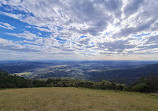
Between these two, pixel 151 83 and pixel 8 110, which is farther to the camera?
pixel 151 83

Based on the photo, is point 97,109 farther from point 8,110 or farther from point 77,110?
point 8,110

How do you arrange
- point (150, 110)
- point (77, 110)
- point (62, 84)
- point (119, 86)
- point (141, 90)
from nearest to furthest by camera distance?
1. point (77, 110)
2. point (150, 110)
3. point (141, 90)
4. point (119, 86)
5. point (62, 84)

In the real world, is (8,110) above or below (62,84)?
above

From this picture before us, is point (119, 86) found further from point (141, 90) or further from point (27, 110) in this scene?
point (27, 110)

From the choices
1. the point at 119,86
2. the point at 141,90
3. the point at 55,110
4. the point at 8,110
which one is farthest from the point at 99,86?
the point at 8,110

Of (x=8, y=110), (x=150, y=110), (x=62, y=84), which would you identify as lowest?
(x=62, y=84)

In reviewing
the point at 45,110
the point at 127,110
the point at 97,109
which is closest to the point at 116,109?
the point at 127,110

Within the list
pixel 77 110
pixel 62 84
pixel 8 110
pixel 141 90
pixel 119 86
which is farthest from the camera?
pixel 62 84

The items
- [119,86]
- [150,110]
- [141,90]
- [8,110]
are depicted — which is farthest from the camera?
[119,86]

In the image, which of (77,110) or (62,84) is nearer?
(77,110)
